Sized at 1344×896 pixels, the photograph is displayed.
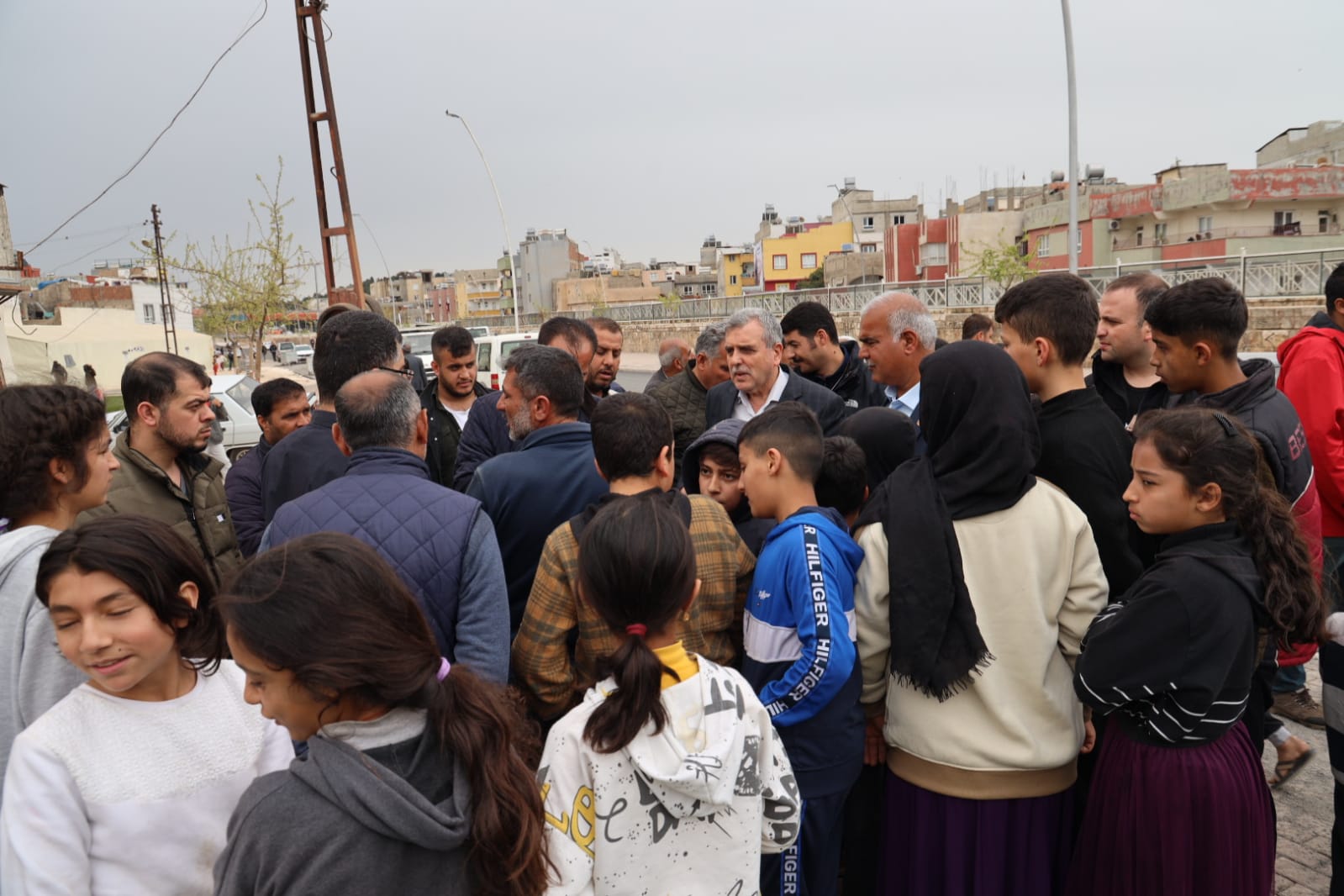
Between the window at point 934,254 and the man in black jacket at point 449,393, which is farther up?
the window at point 934,254

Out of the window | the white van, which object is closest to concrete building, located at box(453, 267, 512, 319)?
the window

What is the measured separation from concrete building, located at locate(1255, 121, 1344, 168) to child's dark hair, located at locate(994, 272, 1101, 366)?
52.5 m

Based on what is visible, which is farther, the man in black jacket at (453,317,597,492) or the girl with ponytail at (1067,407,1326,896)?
the man in black jacket at (453,317,597,492)

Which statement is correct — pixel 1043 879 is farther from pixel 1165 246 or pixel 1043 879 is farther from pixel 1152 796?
pixel 1165 246

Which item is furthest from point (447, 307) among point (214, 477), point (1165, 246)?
point (214, 477)

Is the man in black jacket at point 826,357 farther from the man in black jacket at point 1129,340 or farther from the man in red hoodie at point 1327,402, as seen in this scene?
the man in red hoodie at point 1327,402

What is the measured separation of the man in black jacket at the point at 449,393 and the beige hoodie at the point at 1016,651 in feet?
10.5

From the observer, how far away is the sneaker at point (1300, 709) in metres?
4.50

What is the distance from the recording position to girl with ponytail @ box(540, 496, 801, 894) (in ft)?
5.96

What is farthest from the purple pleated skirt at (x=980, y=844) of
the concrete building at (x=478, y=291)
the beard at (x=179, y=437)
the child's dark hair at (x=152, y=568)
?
the concrete building at (x=478, y=291)

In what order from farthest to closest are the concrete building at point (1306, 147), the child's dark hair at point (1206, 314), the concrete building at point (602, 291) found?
the concrete building at point (602, 291) → the concrete building at point (1306, 147) → the child's dark hair at point (1206, 314)

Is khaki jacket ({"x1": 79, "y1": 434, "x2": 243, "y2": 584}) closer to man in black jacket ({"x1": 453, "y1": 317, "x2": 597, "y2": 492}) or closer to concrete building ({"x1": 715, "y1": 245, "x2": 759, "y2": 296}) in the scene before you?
man in black jacket ({"x1": 453, "y1": 317, "x2": 597, "y2": 492})

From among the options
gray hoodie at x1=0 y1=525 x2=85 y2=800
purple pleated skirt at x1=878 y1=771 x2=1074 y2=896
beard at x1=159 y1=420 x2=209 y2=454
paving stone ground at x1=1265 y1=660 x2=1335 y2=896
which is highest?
beard at x1=159 y1=420 x2=209 y2=454

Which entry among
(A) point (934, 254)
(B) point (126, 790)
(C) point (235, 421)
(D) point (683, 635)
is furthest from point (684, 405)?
(A) point (934, 254)
